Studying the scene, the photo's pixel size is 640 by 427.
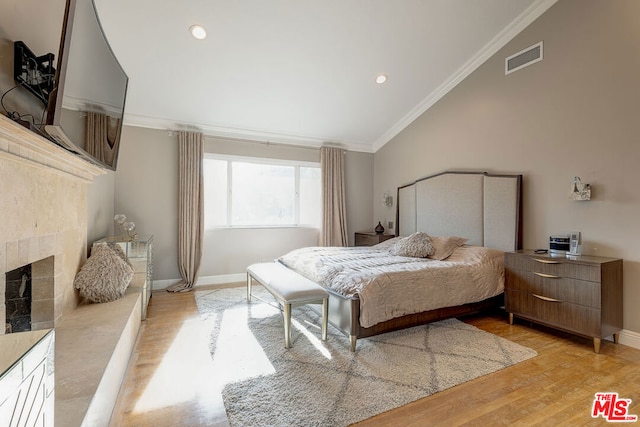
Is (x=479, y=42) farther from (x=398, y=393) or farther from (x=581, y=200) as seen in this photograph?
(x=398, y=393)

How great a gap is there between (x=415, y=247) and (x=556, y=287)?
134 cm

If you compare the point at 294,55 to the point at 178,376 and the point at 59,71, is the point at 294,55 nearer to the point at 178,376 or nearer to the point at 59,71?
the point at 59,71

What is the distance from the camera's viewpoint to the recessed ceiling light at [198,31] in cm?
284

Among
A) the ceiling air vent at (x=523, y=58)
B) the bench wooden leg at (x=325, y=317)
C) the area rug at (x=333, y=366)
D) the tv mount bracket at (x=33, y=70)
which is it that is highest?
the ceiling air vent at (x=523, y=58)

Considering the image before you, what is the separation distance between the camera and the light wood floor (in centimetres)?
160

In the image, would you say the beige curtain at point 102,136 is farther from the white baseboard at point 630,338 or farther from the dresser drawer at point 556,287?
the white baseboard at point 630,338

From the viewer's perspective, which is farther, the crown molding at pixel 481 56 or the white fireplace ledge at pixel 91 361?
the crown molding at pixel 481 56

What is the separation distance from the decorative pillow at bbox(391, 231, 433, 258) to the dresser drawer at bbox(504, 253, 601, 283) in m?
0.80

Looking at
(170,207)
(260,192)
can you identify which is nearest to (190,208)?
(170,207)

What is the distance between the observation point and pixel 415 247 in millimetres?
3500

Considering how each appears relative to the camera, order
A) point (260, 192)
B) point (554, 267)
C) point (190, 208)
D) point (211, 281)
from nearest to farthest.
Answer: point (554, 267) → point (190, 208) → point (211, 281) → point (260, 192)

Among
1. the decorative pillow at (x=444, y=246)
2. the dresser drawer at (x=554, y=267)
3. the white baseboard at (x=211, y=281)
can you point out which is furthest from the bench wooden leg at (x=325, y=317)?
the white baseboard at (x=211, y=281)

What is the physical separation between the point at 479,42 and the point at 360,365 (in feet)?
12.5

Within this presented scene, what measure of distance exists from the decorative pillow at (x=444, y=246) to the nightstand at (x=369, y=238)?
1.30m
